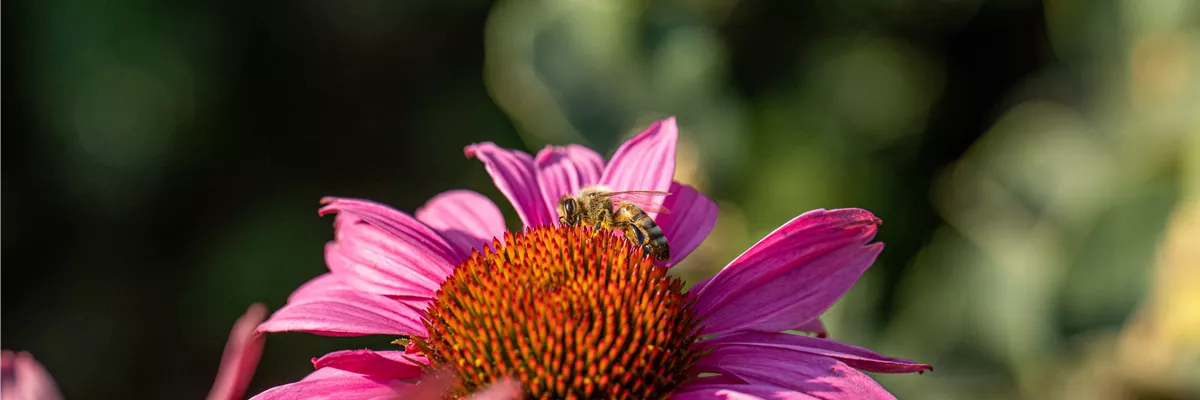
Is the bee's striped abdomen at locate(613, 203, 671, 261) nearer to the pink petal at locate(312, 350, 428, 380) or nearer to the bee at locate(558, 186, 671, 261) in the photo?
the bee at locate(558, 186, 671, 261)

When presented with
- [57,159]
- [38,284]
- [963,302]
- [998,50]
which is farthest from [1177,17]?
[38,284]

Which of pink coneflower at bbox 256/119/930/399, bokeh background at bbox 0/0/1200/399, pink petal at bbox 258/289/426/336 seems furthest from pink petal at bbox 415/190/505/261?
bokeh background at bbox 0/0/1200/399

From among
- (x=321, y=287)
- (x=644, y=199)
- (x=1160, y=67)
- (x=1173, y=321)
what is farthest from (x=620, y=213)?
(x=1160, y=67)

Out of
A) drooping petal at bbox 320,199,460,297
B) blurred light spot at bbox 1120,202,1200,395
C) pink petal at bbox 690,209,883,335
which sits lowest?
drooping petal at bbox 320,199,460,297

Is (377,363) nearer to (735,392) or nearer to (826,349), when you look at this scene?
(735,392)

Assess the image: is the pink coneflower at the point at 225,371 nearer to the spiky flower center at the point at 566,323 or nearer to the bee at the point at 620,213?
the spiky flower center at the point at 566,323

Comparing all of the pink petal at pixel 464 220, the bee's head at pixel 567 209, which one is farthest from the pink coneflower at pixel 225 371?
the bee's head at pixel 567 209
